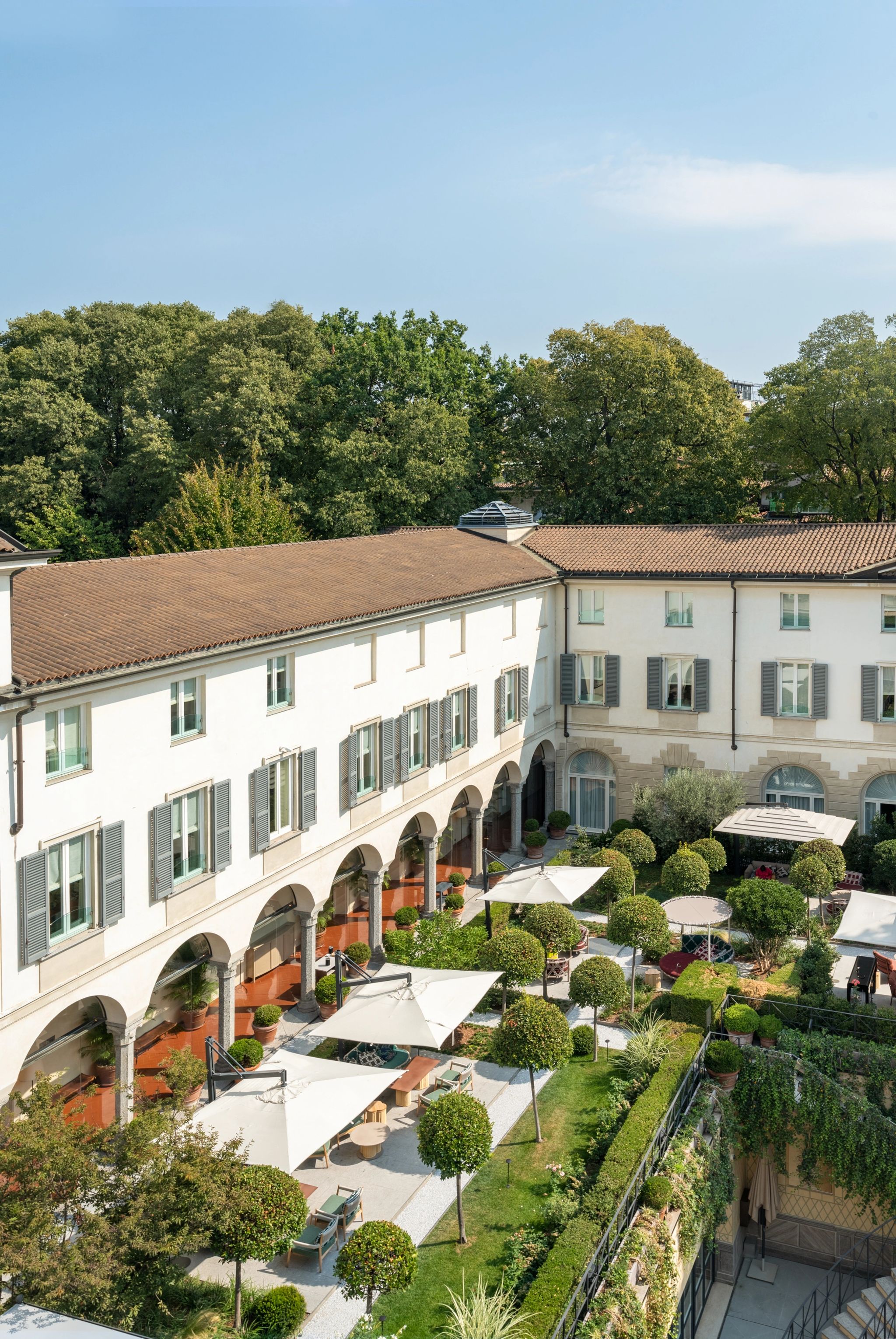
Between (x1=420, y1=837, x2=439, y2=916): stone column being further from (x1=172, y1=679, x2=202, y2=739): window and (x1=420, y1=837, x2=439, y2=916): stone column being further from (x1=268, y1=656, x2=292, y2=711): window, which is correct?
(x1=172, y1=679, x2=202, y2=739): window

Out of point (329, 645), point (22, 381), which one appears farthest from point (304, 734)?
point (22, 381)

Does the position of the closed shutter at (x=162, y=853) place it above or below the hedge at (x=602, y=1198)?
above

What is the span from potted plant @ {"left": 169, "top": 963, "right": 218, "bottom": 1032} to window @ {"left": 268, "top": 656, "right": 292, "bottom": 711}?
5.84 m

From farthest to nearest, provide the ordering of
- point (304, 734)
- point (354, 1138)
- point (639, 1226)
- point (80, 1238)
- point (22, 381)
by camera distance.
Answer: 1. point (22, 381)
2. point (304, 734)
3. point (354, 1138)
4. point (639, 1226)
5. point (80, 1238)

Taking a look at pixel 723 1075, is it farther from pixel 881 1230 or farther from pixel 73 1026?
pixel 73 1026

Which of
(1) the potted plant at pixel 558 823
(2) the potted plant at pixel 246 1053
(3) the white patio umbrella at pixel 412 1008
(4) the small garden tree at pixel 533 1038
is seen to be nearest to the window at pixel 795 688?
(1) the potted plant at pixel 558 823

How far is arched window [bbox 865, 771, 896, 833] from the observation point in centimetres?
3453

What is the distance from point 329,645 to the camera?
24750 mm

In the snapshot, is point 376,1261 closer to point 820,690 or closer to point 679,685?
point 820,690

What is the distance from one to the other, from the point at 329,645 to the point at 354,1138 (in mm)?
10288

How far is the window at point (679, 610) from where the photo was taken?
36.7 metres

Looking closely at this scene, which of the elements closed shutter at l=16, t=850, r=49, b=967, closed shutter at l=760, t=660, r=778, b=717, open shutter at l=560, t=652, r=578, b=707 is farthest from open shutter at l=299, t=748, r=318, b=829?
closed shutter at l=760, t=660, r=778, b=717

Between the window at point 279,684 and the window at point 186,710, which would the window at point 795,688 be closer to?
the window at point 279,684

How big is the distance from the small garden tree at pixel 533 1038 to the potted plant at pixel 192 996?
7342 mm
